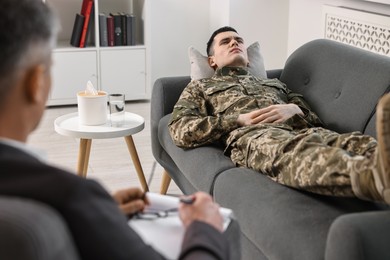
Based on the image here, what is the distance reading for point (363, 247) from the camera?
68.0 inches

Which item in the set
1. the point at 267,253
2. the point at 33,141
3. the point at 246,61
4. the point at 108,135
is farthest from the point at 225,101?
the point at 33,141

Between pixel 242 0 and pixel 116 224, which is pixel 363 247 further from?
pixel 242 0

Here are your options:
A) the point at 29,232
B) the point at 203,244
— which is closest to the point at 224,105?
the point at 203,244

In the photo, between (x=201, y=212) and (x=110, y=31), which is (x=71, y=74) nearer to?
(x=110, y=31)

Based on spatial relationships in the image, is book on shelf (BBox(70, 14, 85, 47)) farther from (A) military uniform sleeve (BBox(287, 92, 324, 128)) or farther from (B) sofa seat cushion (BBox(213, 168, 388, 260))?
(B) sofa seat cushion (BBox(213, 168, 388, 260))

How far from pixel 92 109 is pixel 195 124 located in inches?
23.4

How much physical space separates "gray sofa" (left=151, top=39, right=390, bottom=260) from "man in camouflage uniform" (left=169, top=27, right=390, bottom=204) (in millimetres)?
61

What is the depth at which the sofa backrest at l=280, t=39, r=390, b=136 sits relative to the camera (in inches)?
103

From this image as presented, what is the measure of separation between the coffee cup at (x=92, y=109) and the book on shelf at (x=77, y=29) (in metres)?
1.70

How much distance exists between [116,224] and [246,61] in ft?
7.20

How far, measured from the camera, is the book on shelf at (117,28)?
4746 mm

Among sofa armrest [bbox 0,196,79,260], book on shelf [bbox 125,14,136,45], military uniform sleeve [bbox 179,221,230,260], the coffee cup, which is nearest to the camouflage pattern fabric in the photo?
the coffee cup

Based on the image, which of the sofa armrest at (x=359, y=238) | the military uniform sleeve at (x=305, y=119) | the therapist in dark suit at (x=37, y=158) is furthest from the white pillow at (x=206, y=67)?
the therapist in dark suit at (x=37, y=158)

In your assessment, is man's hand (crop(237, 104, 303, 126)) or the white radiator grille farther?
the white radiator grille
